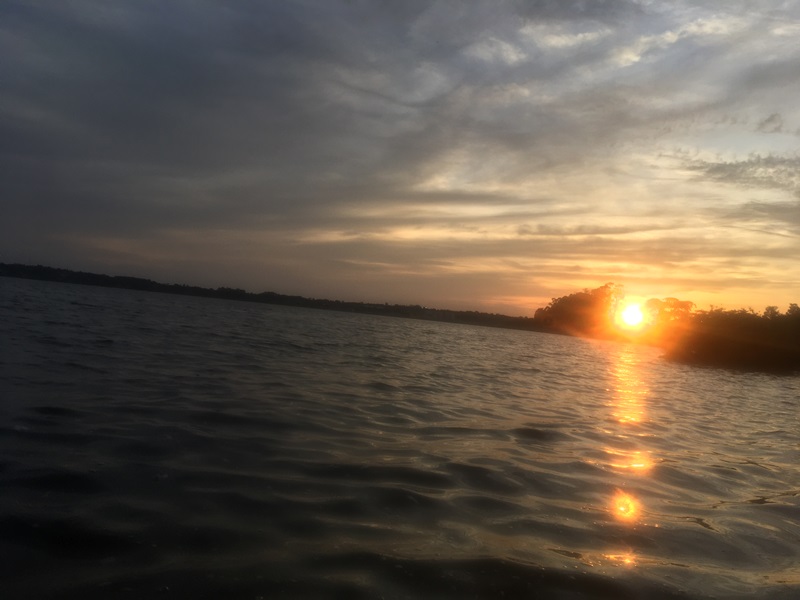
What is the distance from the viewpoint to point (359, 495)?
6.75 meters

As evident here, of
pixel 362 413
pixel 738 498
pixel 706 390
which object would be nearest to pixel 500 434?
pixel 362 413

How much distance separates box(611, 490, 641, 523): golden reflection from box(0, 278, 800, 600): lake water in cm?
4

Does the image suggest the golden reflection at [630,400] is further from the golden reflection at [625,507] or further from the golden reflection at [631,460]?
the golden reflection at [625,507]

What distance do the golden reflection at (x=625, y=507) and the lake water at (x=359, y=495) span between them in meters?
0.04

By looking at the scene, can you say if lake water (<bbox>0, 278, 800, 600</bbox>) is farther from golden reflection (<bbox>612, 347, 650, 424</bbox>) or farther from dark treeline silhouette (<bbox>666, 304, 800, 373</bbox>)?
dark treeline silhouette (<bbox>666, 304, 800, 373</bbox>)

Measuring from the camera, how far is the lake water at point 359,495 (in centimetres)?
484

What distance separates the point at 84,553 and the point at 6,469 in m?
2.48

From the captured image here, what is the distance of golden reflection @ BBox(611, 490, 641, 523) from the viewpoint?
6.90 meters

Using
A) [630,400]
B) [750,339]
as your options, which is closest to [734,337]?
[750,339]

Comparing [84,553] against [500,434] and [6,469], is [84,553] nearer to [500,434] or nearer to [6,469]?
[6,469]

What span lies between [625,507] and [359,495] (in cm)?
337

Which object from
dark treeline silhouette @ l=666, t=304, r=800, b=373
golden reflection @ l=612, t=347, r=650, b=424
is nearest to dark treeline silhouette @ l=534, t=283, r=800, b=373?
dark treeline silhouette @ l=666, t=304, r=800, b=373

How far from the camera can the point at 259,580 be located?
4.62 m

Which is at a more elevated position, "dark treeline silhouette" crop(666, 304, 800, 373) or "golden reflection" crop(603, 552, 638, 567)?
"dark treeline silhouette" crop(666, 304, 800, 373)
